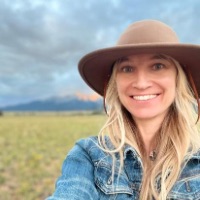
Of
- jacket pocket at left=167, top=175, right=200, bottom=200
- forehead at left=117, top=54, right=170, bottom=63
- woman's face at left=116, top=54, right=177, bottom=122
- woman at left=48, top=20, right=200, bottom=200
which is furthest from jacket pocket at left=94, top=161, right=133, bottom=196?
forehead at left=117, top=54, right=170, bottom=63

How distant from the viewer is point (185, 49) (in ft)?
6.44

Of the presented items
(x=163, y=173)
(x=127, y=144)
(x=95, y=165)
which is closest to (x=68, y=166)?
(x=95, y=165)

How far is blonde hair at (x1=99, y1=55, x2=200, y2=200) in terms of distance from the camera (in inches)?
76.9

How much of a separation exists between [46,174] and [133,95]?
6427mm

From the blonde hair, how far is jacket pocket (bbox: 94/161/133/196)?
63 mm

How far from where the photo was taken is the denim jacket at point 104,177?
72.6 inches

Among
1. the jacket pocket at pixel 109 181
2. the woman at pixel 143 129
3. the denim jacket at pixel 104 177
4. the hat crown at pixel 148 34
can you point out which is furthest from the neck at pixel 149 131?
the hat crown at pixel 148 34

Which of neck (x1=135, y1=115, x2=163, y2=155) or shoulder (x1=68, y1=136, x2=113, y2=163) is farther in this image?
A: neck (x1=135, y1=115, x2=163, y2=155)

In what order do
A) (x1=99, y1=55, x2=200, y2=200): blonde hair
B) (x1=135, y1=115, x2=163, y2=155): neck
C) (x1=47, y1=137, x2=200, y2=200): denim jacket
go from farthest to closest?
(x1=135, y1=115, x2=163, y2=155): neck, (x1=99, y1=55, x2=200, y2=200): blonde hair, (x1=47, y1=137, x2=200, y2=200): denim jacket

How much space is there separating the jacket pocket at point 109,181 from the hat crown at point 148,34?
2.01 ft

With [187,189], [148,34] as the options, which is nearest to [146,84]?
[148,34]

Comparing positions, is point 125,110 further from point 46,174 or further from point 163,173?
point 46,174

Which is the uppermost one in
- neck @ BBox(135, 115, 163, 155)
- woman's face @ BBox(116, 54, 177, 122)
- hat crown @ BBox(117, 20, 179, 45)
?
hat crown @ BBox(117, 20, 179, 45)

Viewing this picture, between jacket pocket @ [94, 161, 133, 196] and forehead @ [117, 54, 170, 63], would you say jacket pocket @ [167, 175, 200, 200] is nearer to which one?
jacket pocket @ [94, 161, 133, 196]
